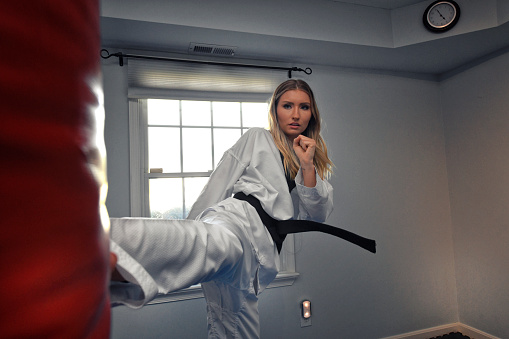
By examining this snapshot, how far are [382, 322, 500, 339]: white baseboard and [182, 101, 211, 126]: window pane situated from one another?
2694 millimetres

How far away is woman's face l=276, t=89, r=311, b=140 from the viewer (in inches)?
71.5

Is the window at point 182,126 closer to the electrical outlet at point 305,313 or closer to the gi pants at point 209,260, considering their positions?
the electrical outlet at point 305,313

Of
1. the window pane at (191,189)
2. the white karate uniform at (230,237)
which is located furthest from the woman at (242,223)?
the window pane at (191,189)

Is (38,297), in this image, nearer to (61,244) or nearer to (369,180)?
(61,244)

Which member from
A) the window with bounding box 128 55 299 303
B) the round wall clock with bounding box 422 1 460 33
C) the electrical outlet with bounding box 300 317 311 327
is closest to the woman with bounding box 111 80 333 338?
the window with bounding box 128 55 299 303

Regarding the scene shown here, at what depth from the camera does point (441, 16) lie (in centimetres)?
264

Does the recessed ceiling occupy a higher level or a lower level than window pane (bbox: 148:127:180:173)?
higher

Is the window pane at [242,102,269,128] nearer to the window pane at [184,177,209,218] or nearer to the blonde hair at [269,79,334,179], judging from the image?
the window pane at [184,177,209,218]

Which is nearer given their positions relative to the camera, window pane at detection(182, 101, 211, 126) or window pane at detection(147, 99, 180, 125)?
window pane at detection(147, 99, 180, 125)

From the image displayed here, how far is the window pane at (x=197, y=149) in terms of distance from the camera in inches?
107

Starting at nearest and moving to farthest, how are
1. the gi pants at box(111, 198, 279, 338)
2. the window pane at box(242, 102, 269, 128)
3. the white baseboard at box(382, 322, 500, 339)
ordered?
the gi pants at box(111, 198, 279, 338) → the window pane at box(242, 102, 269, 128) → the white baseboard at box(382, 322, 500, 339)

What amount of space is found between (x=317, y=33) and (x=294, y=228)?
178 centimetres

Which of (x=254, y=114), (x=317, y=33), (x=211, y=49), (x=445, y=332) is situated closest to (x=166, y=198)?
(x=254, y=114)

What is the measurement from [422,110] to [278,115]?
229 centimetres
